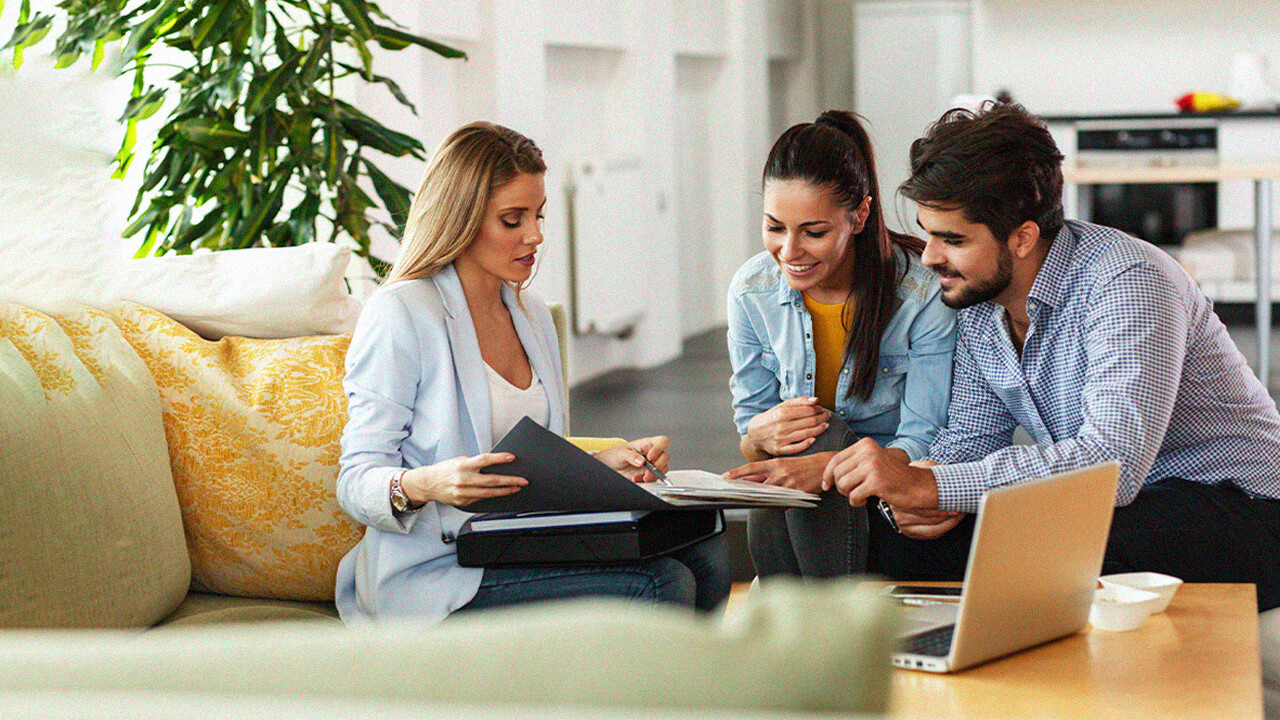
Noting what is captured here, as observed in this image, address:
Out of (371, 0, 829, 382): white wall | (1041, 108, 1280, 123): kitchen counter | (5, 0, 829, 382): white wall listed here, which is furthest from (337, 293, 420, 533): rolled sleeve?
(1041, 108, 1280, 123): kitchen counter

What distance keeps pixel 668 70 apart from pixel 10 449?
543 cm

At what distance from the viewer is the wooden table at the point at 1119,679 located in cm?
126

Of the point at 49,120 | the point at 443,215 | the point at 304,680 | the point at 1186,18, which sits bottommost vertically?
the point at 304,680

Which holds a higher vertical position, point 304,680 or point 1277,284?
point 304,680

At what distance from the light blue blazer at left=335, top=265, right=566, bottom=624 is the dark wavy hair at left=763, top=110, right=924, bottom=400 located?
585 mm

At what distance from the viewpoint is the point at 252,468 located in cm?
198

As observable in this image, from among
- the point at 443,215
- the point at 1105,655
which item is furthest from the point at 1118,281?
the point at 443,215

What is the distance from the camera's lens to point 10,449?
5.25 feet

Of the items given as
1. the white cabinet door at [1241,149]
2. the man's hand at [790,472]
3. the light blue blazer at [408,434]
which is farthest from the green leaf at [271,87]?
the white cabinet door at [1241,149]

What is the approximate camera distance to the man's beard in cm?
197

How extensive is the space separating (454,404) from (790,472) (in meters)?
0.51

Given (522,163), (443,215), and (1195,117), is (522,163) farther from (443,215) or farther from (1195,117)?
(1195,117)

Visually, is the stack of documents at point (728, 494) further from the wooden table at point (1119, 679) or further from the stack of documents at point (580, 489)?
the wooden table at point (1119, 679)

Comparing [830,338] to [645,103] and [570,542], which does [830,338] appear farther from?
[645,103]
